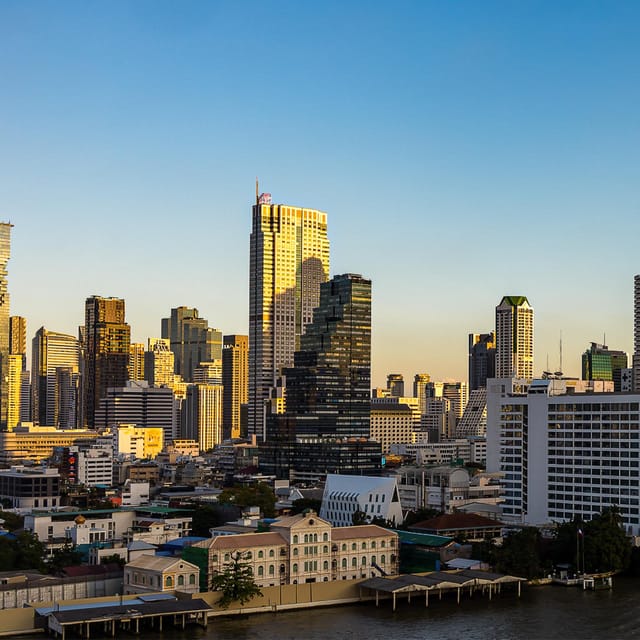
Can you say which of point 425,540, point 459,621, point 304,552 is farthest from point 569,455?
point 459,621

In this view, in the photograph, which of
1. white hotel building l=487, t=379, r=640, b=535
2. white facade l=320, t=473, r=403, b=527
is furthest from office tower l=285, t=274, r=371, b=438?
white hotel building l=487, t=379, r=640, b=535

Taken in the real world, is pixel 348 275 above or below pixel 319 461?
above

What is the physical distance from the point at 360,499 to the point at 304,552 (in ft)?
102

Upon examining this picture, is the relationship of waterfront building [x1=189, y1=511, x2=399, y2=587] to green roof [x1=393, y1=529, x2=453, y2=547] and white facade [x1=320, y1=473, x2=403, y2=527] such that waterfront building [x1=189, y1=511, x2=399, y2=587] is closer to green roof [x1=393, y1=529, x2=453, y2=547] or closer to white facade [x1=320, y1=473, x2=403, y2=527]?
green roof [x1=393, y1=529, x2=453, y2=547]

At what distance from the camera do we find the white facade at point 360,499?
9844cm

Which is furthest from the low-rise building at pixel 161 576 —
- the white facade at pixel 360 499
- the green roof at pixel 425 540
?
the white facade at pixel 360 499

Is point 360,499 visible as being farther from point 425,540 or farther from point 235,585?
point 235,585

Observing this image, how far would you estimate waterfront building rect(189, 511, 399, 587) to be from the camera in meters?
66.8

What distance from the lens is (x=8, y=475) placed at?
12575cm

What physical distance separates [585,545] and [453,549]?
8512 millimetres

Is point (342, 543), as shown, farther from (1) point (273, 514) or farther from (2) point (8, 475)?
(2) point (8, 475)

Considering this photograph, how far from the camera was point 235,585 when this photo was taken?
64.0 meters

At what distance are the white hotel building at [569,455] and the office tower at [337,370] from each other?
70559mm

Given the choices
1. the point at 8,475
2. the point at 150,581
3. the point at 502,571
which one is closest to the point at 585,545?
the point at 502,571
